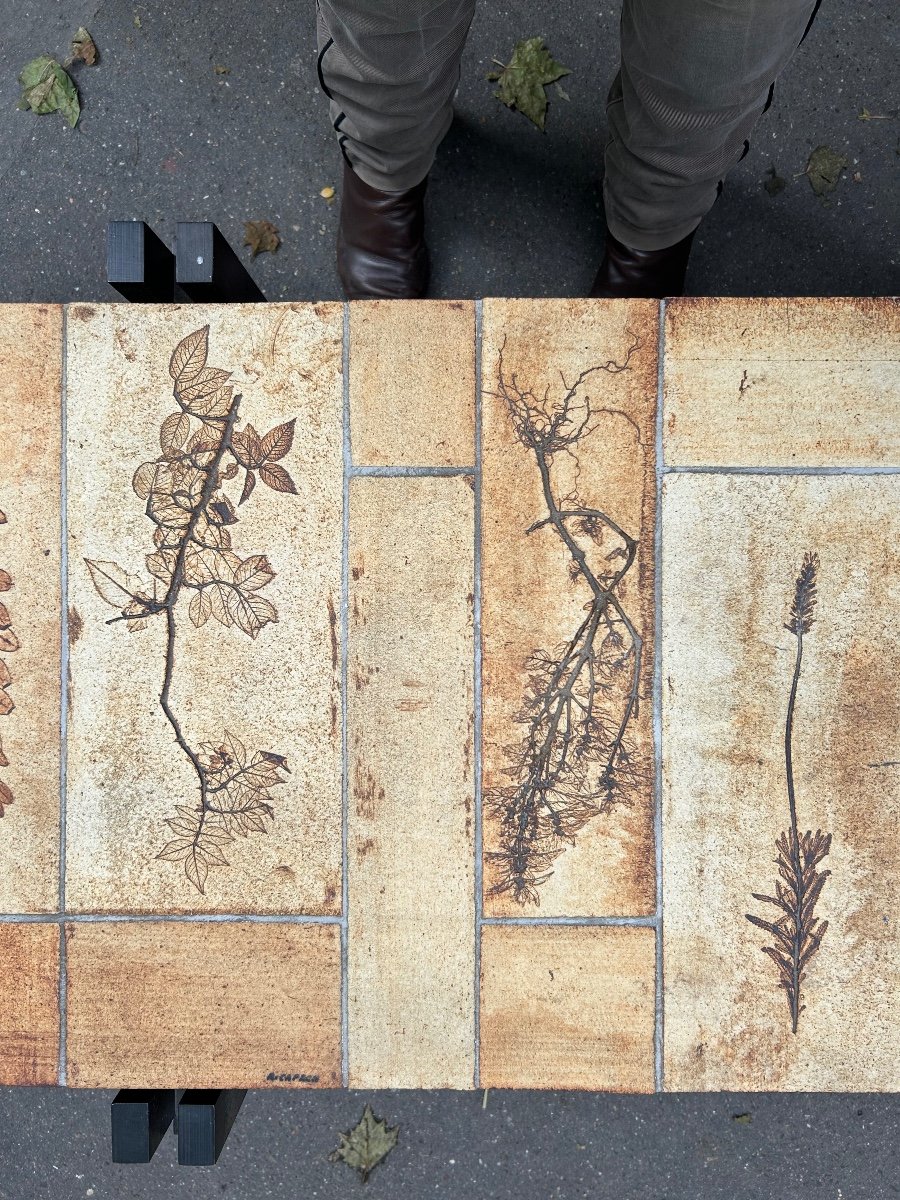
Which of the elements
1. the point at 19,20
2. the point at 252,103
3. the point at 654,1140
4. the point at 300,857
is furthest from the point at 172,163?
the point at 654,1140

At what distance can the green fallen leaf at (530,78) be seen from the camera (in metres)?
2.08

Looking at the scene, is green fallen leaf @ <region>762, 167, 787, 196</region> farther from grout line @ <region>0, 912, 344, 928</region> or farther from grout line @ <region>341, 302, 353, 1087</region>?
grout line @ <region>0, 912, 344, 928</region>

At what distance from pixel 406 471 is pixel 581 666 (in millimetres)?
514

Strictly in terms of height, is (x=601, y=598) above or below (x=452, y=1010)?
above

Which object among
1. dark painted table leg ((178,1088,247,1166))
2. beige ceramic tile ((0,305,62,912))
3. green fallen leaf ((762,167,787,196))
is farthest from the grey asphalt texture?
beige ceramic tile ((0,305,62,912))

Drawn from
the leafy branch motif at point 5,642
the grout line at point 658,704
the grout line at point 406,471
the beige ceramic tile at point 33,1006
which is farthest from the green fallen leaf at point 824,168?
the beige ceramic tile at point 33,1006

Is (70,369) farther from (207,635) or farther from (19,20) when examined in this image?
(19,20)

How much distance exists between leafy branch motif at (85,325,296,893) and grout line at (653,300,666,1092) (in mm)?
720

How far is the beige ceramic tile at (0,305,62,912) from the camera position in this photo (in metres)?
1.54

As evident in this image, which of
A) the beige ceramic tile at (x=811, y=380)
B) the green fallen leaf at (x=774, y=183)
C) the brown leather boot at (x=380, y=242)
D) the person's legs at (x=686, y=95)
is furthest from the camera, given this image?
the green fallen leaf at (x=774, y=183)

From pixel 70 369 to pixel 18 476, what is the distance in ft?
0.78

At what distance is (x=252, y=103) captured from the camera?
2109 millimetres

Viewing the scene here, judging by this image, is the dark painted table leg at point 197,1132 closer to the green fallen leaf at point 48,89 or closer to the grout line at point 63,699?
the grout line at point 63,699

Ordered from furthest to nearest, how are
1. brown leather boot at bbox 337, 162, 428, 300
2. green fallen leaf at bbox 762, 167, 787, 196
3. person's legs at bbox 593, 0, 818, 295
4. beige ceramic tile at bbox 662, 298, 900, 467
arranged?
green fallen leaf at bbox 762, 167, 787, 196, brown leather boot at bbox 337, 162, 428, 300, beige ceramic tile at bbox 662, 298, 900, 467, person's legs at bbox 593, 0, 818, 295
